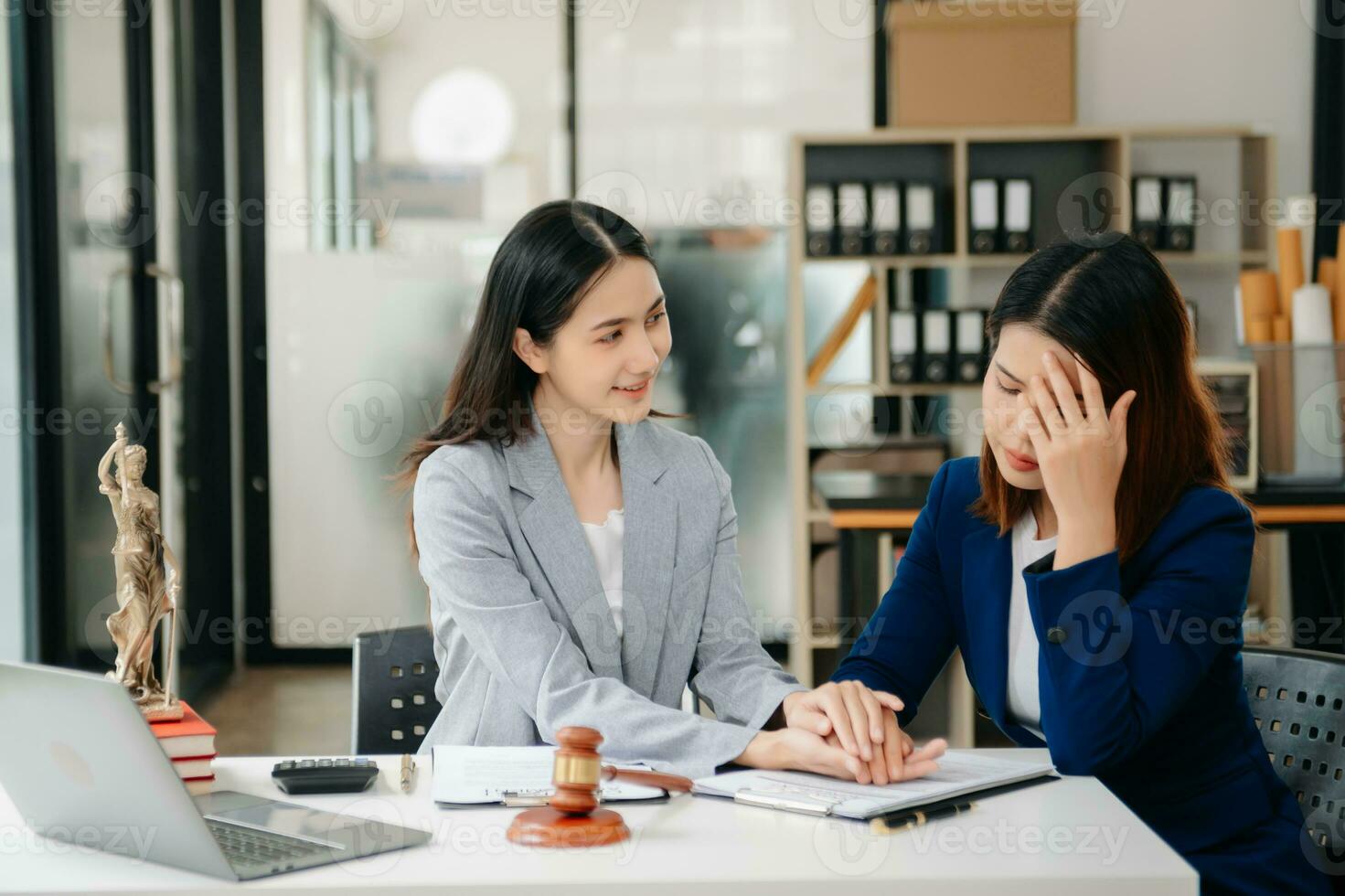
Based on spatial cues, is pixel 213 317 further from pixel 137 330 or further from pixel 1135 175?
pixel 1135 175

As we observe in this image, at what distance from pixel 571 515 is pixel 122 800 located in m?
0.74

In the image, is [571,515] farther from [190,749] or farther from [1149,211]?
[1149,211]

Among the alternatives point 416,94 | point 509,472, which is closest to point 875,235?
point 416,94

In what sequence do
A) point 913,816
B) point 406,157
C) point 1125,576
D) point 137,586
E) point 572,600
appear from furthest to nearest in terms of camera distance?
point 406,157, point 572,600, point 1125,576, point 137,586, point 913,816

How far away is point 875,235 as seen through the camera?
13.6 ft

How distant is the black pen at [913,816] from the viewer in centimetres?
116

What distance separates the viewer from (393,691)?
1785mm

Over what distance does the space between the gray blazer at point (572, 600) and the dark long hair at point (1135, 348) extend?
0.47 metres

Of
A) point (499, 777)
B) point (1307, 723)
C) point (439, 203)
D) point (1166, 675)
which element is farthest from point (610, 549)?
point (439, 203)

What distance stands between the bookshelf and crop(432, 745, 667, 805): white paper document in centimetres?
275

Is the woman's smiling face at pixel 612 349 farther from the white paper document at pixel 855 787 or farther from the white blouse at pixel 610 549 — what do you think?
→ the white paper document at pixel 855 787

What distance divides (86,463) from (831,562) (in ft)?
7.13

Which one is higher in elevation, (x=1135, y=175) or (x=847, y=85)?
(x=847, y=85)

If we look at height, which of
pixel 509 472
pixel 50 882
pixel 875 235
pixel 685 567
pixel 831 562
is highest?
pixel 875 235
